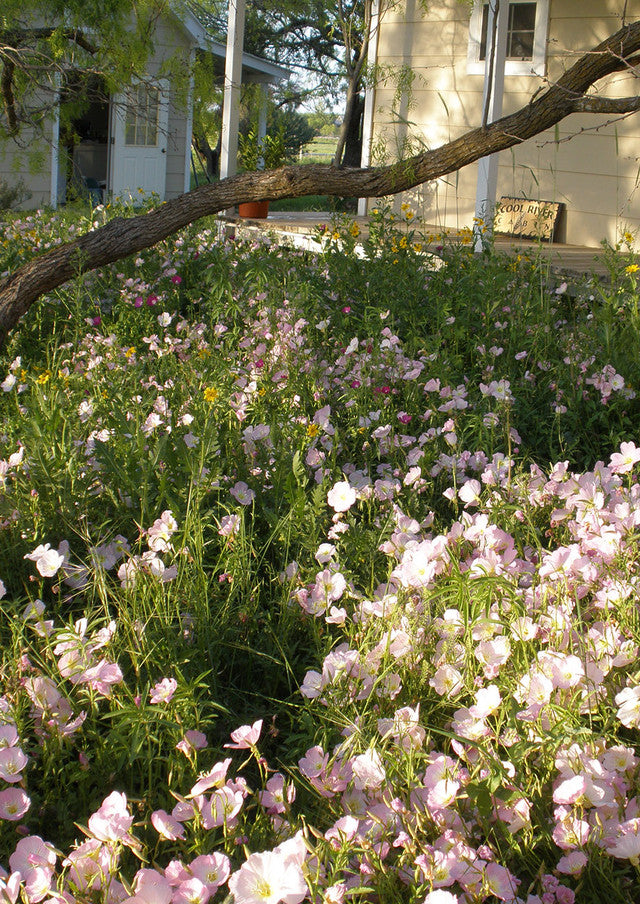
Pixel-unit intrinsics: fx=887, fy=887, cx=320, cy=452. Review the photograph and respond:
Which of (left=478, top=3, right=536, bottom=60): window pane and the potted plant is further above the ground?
(left=478, top=3, right=536, bottom=60): window pane

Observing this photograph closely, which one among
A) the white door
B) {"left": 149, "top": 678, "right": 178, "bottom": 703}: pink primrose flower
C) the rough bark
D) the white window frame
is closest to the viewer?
{"left": 149, "top": 678, "right": 178, "bottom": 703}: pink primrose flower

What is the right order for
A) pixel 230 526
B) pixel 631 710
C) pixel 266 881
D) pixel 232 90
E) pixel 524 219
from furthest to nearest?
1. pixel 524 219
2. pixel 232 90
3. pixel 230 526
4. pixel 631 710
5. pixel 266 881

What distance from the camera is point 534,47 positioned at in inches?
329

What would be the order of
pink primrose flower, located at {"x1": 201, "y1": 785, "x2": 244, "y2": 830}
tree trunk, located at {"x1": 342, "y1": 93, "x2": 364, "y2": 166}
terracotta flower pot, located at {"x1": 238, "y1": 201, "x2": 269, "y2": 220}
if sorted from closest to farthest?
1. pink primrose flower, located at {"x1": 201, "y1": 785, "x2": 244, "y2": 830}
2. terracotta flower pot, located at {"x1": 238, "y1": 201, "x2": 269, "y2": 220}
3. tree trunk, located at {"x1": 342, "y1": 93, "x2": 364, "y2": 166}

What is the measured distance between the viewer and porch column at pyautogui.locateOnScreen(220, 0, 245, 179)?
795cm

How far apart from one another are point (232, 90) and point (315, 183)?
3673 mm

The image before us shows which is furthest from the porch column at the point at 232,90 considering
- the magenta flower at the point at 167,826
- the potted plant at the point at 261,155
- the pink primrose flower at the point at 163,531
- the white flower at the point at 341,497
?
the magenta flower at the point at 167,826

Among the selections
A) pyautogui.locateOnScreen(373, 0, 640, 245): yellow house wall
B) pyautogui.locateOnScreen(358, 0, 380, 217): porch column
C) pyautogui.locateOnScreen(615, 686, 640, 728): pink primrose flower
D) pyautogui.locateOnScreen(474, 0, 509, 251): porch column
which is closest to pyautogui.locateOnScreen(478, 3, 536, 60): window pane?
pyautogui.locateOnScreen(373, 0, 640, 245): yellow house wall

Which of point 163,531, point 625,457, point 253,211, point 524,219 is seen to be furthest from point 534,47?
point 163,531

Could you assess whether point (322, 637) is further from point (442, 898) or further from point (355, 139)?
point (355, 139)

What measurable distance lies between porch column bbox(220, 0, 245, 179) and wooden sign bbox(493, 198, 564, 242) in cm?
253

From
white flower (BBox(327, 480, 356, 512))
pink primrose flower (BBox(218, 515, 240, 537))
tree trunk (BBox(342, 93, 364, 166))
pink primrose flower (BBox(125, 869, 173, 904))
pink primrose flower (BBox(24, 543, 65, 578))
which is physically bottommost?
pink primrose flower (BBox(125, 869, 173, 904))

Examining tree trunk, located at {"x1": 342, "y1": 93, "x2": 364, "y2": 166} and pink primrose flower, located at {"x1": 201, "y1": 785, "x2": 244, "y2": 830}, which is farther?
tree trunk, located at {"x1": 342, "y1": 93, "x2": 364, "y2": 166}

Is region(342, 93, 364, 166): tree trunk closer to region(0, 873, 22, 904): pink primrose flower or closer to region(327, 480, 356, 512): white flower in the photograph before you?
region(327, 480, 356, 512): white flower
